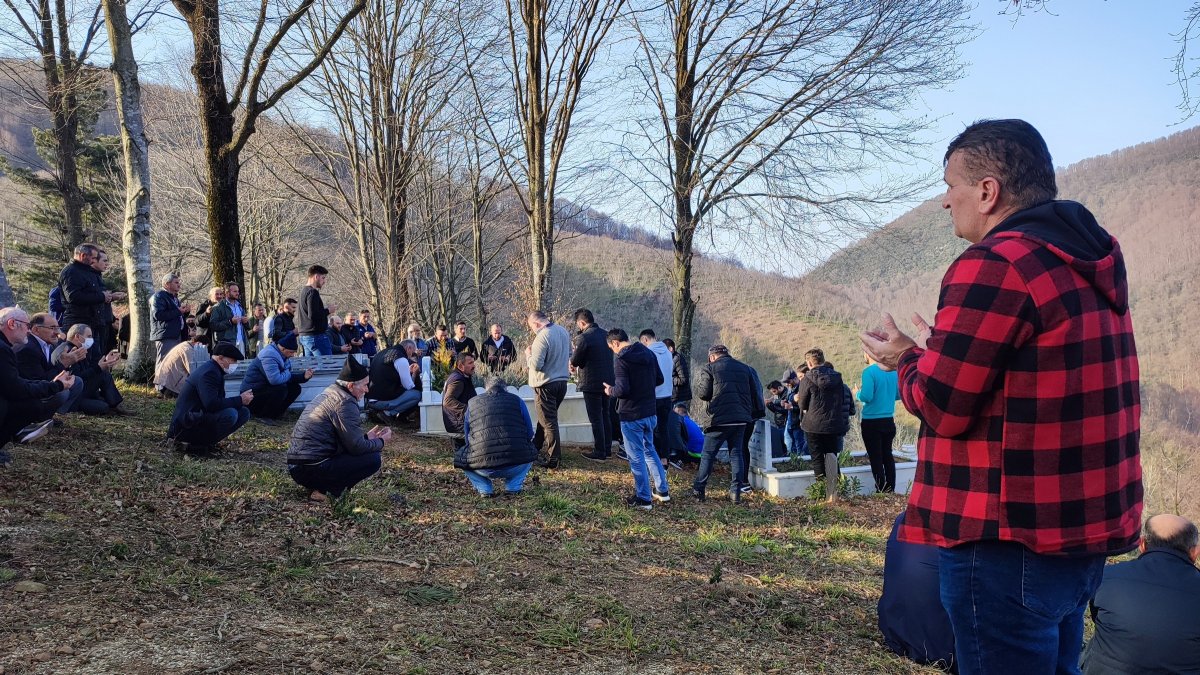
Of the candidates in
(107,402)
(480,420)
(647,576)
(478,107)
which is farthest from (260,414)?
(478,107)

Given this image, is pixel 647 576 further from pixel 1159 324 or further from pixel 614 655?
pixel 1159 324

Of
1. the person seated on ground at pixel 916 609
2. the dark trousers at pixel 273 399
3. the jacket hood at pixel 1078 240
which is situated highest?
the jacket hood at pixel 1078 240

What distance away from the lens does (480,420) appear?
8.44 meters

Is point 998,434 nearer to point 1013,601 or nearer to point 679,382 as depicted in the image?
point 1013,601

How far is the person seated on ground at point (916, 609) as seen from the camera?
4387mm

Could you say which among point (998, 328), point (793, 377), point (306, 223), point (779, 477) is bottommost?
point (779, 477)

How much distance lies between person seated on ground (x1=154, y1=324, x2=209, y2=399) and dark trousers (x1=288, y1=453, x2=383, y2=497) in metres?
4.69

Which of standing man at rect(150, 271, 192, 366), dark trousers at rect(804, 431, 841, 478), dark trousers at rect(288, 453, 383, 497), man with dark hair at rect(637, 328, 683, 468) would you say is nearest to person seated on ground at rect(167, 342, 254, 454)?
dark trousers at rect(288, 453, 383, 497)

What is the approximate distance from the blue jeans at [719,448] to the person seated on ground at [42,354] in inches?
256

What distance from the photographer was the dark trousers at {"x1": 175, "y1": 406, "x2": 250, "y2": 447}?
7.96 m

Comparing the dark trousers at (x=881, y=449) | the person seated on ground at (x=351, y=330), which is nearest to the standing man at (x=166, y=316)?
the person seated on ground at (x=351, y=330)

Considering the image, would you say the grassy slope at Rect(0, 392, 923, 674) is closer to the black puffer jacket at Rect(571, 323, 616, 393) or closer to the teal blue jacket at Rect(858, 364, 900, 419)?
the teal blue jacket at Rect(858, 364, 900, 419)

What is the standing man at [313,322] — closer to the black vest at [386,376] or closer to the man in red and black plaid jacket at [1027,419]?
the black vest at [386,376]

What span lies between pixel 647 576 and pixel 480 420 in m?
3.17
